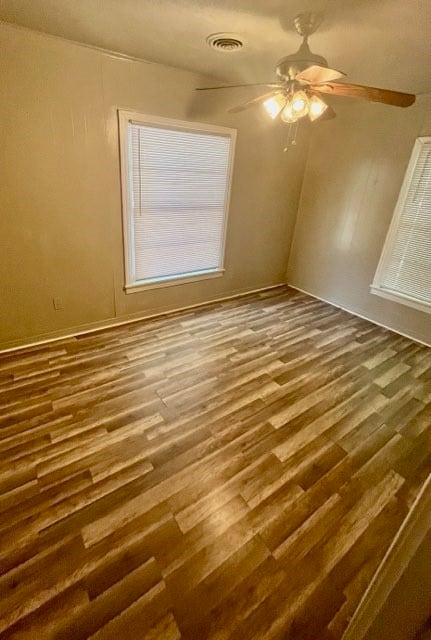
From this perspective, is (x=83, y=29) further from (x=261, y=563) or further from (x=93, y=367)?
(x=261, y=563)

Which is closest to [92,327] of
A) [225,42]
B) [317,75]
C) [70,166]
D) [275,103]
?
[70,166]

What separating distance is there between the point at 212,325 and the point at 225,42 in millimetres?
2413

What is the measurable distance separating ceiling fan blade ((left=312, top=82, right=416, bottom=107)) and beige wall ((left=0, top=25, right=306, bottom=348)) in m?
1.68

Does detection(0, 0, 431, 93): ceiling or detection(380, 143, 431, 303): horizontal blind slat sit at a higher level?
detection(0, 0, 431, 93): ceiling

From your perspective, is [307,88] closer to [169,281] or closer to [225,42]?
[225,42]

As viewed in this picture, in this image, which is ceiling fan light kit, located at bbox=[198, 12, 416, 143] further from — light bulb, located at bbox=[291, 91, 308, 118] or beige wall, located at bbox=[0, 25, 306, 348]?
beige wall, located at bbox=[0, 25, 306, 348]

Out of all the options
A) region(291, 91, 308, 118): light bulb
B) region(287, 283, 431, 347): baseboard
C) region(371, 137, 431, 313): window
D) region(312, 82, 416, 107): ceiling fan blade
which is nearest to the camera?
region(312, 82, 416, 107): ceiling fan blade

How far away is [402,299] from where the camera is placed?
3.46 metres

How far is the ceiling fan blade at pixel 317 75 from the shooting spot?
4.83ft

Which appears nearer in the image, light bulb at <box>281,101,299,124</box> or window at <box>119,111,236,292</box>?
light bulb at <box>281,101,299,124</box>

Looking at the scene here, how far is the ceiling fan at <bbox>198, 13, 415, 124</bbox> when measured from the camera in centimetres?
160

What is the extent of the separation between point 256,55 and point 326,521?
3.15 metres

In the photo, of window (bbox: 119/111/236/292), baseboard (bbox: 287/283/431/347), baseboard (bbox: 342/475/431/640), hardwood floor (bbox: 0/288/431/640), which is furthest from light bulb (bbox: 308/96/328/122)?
baseboard (bbox: 287/283/431/347)

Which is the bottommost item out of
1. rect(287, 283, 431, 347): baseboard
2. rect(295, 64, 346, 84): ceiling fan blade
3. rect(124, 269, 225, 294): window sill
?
rect(287, 283, 431, 347): baseboard
